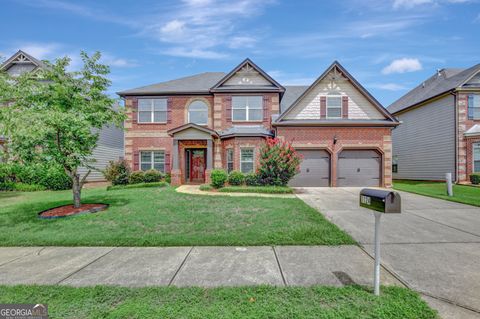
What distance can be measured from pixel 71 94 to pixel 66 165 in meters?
2.47

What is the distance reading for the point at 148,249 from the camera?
15.5 feet

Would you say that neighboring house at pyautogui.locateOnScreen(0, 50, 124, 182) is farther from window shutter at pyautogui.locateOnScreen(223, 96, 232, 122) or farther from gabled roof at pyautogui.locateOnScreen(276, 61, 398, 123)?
gabled roof at pyautogui.locateOnScreen(276, 61, 398, 123)

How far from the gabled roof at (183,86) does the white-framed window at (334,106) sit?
28.5ft

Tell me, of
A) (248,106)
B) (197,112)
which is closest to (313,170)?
(248,106)

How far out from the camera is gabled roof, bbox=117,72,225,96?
656 inches

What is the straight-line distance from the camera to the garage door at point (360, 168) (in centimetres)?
1463

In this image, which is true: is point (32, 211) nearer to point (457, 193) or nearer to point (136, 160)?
point (136, 160)

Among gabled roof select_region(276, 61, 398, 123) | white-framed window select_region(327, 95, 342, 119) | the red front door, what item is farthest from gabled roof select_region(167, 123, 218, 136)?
white-framed window select_region(327, 95, 342, 119)

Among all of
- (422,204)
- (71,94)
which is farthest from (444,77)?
(71,94)

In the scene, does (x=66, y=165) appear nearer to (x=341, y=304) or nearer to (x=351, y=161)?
(x=341, y=304)

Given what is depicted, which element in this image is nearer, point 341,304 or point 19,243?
point 341,304

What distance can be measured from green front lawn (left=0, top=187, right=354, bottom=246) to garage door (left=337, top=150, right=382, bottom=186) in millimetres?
7566

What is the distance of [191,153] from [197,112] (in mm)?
3164

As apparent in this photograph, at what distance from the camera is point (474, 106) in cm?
1627
